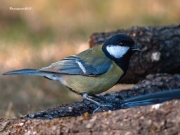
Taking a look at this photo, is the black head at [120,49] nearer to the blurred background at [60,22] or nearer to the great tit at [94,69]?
the great tit at [94,69]

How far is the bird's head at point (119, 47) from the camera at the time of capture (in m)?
3.15

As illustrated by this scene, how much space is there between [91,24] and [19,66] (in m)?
2.33

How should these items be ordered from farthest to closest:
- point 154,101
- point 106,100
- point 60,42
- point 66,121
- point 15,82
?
point 60,42, point 15,82, point 106,100, point 154,101, point 66,121

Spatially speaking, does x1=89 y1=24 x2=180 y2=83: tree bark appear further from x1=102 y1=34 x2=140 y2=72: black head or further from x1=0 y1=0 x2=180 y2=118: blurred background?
x1=0 y1=0 x2=180 y2=118: blurred background

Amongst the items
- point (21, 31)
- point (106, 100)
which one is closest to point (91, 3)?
point (21, 31)

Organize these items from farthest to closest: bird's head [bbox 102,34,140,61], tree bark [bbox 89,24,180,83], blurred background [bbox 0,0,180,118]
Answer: blurred background [bbox 0,0,180,118]
tree bark [bbox 89,24,180,83]
bird's head [bbox 102,34,140,61]

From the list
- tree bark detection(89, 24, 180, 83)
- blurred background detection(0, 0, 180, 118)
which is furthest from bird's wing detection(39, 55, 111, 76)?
blurred background detection(0, 0, 180, 118)

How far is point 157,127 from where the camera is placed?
204 centimetres

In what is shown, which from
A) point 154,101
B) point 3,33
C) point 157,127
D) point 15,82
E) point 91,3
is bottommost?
point 157,127

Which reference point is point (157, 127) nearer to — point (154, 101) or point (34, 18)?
point (154, 101)

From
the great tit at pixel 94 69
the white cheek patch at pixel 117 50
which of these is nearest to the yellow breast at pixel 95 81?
the great tit at pixel 94 69

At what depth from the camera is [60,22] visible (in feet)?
23.9

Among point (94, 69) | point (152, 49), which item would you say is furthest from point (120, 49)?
point (152, 49)

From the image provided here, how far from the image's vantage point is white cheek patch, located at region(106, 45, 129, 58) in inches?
124
